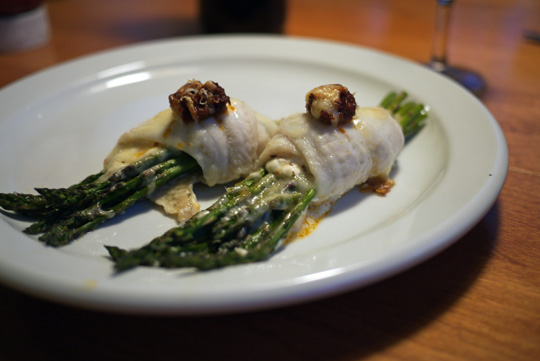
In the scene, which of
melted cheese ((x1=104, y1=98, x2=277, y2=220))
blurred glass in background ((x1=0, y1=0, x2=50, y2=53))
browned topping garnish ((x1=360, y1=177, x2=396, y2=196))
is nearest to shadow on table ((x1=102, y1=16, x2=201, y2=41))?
blurred glass in background ((x1=0, y1=0, x2=50, y2=53))

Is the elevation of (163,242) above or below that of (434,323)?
above

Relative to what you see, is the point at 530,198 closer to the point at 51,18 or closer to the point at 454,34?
the point at 454,34

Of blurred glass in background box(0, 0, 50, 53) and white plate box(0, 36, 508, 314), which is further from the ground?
blurred glass in background box(0, 0, 50, 53)

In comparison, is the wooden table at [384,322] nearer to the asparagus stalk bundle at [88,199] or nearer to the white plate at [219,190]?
the white plate at [219,190]

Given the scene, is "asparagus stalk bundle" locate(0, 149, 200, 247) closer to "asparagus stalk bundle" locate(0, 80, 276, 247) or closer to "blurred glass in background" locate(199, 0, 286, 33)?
"asparagus stalk bundle" locate(0, 80, 276, 247)

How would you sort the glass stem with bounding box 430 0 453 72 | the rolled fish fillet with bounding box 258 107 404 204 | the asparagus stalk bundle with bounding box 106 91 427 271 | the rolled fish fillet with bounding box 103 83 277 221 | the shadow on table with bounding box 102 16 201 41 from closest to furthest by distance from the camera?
the asparagus stalk bundle with bounding box 106 91 427 271
the rolled fish fillet with bounding box 258 107 404 204
the rolled fish fillet with bounding box 103 83 277 221
the glass stem with bounding box 430 0 453 72
the shadow on table with bounding box 102 16 201 41

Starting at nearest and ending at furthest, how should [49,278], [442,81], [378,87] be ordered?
[49,278], [442,81], [378,87]

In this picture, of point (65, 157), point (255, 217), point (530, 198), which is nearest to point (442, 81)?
point (530, 198)

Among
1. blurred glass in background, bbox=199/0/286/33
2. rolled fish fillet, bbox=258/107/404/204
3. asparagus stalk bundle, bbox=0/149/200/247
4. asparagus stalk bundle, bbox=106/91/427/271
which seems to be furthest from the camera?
blurred glass in background, bbox=199/0/286/33
